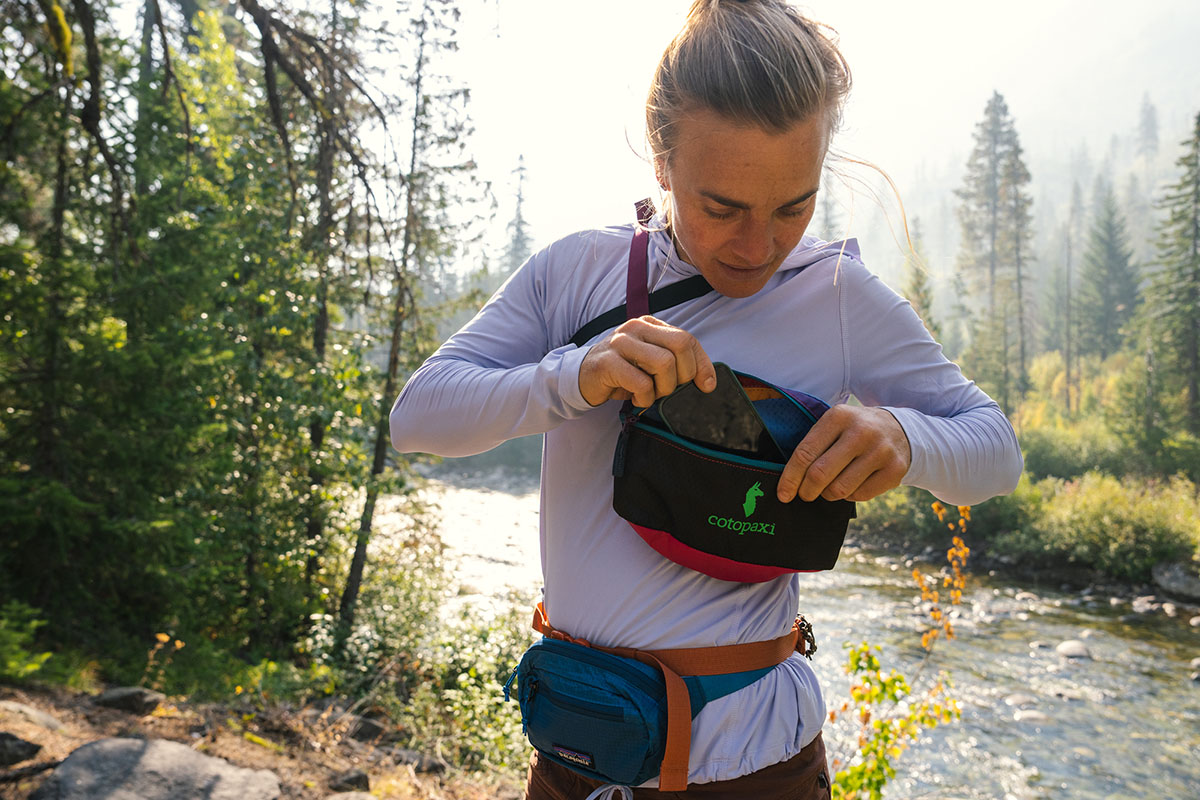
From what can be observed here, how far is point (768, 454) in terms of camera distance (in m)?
1.17

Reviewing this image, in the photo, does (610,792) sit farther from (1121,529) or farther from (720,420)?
(1121,529)

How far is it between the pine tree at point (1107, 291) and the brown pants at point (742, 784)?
60.3 m

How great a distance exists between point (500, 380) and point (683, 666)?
530mm

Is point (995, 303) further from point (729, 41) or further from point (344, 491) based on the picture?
point (729, 41)

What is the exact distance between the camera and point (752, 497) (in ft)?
3.78

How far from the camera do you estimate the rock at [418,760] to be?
5.59 m

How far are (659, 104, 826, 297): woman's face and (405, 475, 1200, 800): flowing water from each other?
463cm

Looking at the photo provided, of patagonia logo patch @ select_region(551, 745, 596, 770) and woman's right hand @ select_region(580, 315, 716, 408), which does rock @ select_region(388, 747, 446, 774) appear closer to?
patagonia logo patch @ select_region(551, 745, 596, 770)

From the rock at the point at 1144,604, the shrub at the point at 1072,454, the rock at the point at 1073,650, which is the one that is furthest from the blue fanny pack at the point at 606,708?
the shrub at the point at 1072,454

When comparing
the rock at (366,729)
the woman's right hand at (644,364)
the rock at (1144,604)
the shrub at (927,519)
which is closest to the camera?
the woman's right hand at (644,364)

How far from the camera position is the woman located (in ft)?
3.64

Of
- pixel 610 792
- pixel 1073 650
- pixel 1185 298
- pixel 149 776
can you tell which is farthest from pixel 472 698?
pixel 1185 298

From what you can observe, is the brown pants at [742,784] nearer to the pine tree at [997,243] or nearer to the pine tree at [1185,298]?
the pine tree at [1185,298]

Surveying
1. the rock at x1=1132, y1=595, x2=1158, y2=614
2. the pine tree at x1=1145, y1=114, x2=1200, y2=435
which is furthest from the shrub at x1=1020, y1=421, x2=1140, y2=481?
the rock at x1=1132, y1=595, x2=1158, y2=614
